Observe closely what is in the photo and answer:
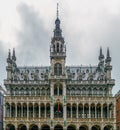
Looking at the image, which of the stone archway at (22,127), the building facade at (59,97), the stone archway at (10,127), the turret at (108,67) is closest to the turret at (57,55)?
the building facade at (59,97)

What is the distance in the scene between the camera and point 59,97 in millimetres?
106062

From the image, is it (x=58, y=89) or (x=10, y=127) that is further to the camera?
(x=58, y=89)

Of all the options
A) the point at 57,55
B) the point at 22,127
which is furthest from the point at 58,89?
the point at 22,127

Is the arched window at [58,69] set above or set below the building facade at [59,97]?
above

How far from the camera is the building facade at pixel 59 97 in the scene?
104875 millimetres

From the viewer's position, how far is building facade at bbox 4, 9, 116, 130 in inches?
4129

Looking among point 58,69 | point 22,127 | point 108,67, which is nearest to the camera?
point 22,127

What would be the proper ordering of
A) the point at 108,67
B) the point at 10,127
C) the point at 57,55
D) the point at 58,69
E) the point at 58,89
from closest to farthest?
the point at 10,127
the point at 58,89
the point at 58,69
the point at 57,55
the point at 108,67

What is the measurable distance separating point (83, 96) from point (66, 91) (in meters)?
7.11

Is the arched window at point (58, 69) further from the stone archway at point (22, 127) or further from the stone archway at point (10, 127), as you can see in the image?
the stone archway at point (10, 127)

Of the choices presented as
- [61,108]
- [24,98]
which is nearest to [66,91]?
[61,108]

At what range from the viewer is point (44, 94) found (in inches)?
4365

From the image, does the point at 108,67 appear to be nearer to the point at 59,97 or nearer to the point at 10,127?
the point at 59,97

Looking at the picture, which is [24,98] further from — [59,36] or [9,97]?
[59,36]
